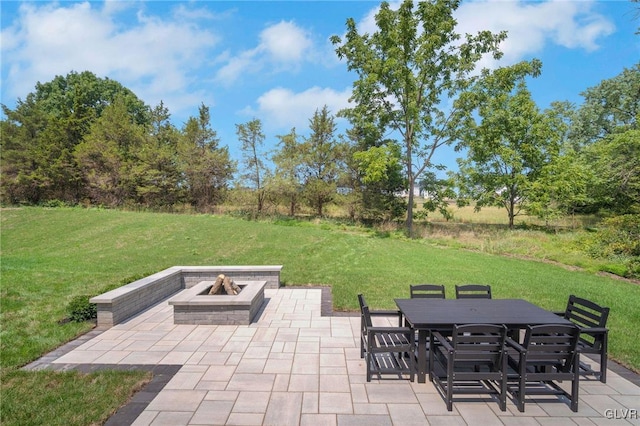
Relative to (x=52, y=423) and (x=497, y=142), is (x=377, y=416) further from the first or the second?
(x=497, y=142)

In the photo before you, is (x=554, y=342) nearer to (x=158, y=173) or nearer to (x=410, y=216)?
(x=410, y=216)

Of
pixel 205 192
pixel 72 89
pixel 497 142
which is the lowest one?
pixel 205 192

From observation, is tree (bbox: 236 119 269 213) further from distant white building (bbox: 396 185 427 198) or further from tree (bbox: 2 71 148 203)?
tree (bbox: 2 71 148 203)

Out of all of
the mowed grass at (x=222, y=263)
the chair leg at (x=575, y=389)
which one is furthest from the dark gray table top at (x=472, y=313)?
the mowed grass at (x=222, y=263)

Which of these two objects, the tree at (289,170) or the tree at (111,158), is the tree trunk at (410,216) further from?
the tree at (111,158)

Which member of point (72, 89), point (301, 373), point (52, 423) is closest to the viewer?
point (52, 423)

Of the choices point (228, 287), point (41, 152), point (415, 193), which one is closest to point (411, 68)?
point (415, 193)

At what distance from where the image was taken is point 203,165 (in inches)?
997

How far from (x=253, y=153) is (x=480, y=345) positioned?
78.1ft

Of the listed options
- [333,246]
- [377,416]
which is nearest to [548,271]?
[333,246]

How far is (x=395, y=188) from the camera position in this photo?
23125 mm

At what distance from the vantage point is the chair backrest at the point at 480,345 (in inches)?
117

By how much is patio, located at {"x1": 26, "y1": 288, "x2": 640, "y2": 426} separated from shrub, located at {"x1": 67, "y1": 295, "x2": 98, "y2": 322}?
0.64m

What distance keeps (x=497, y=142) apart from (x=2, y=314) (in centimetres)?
2528
